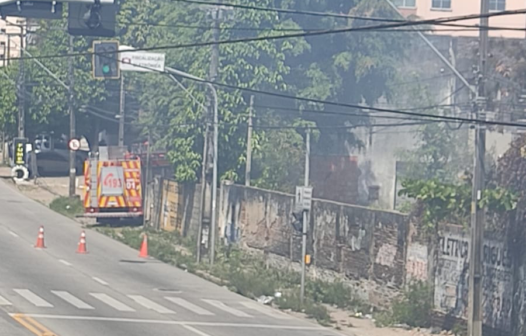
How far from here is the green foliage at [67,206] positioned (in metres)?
48.8

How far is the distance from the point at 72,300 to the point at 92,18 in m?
9.83

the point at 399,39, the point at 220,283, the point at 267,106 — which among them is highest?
the point at 399,39

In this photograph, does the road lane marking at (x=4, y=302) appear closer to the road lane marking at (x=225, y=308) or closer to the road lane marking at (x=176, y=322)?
the road lane marking at (x=176, y=322)

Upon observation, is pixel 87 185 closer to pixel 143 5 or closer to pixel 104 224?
pixel 104 224

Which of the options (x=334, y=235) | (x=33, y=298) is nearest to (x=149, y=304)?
(x=33, y=298)

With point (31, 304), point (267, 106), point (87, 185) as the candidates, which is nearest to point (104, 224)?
point (87, 185)

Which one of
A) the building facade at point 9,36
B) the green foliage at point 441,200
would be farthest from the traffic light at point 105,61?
the building facade at point 9,36

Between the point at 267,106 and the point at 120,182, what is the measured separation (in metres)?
8.09

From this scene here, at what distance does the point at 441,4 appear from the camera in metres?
70.6

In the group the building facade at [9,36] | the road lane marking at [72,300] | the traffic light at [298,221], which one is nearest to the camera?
the road lane marking at [72,300]

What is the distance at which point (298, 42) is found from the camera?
49312 mm

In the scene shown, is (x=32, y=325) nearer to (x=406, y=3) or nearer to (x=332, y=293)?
(x=332, y=293)

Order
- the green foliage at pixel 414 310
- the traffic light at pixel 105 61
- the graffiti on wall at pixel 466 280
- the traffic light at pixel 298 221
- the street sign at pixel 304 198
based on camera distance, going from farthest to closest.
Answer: the street sign at pixel 304 198
the traffic light at pixel 298 221
the traffic light at pixel 105 61
the green foliage at pixel 414 310
the graffiti on wall at pixel 466 280

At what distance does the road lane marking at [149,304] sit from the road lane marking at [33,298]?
2.42m
